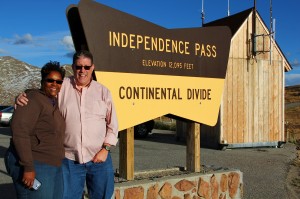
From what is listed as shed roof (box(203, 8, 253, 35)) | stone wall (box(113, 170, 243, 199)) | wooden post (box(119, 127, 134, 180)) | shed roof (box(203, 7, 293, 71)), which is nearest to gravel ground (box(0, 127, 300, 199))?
stone wall (box(113, 170, 243, 199))

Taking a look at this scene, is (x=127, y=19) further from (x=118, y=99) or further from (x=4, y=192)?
(x=4, y=192)

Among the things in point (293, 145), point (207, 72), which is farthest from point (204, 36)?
point (293, 145)

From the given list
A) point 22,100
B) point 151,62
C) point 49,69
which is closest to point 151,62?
point 151,62

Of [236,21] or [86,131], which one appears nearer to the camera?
[86,131]

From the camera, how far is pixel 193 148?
6.09m

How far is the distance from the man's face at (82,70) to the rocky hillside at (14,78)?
2941 inches

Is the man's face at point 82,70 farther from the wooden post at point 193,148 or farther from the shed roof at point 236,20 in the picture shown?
the shed roof at point 236,20

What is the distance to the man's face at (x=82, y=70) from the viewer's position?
3.69 meters

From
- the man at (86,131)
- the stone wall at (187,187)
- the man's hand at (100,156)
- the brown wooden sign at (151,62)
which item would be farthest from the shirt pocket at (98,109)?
the stone wall at (187,187)

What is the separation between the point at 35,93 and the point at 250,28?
1139 centimetres

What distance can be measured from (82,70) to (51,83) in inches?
18.9

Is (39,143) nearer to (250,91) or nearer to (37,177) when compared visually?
(37,177)

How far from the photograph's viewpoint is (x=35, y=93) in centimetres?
317

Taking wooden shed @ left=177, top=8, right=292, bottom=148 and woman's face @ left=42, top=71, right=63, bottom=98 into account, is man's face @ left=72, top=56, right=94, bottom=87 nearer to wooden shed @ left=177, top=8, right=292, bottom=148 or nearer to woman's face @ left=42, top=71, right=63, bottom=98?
woman's face @ left=42, top=71, right=63, bottom=98
